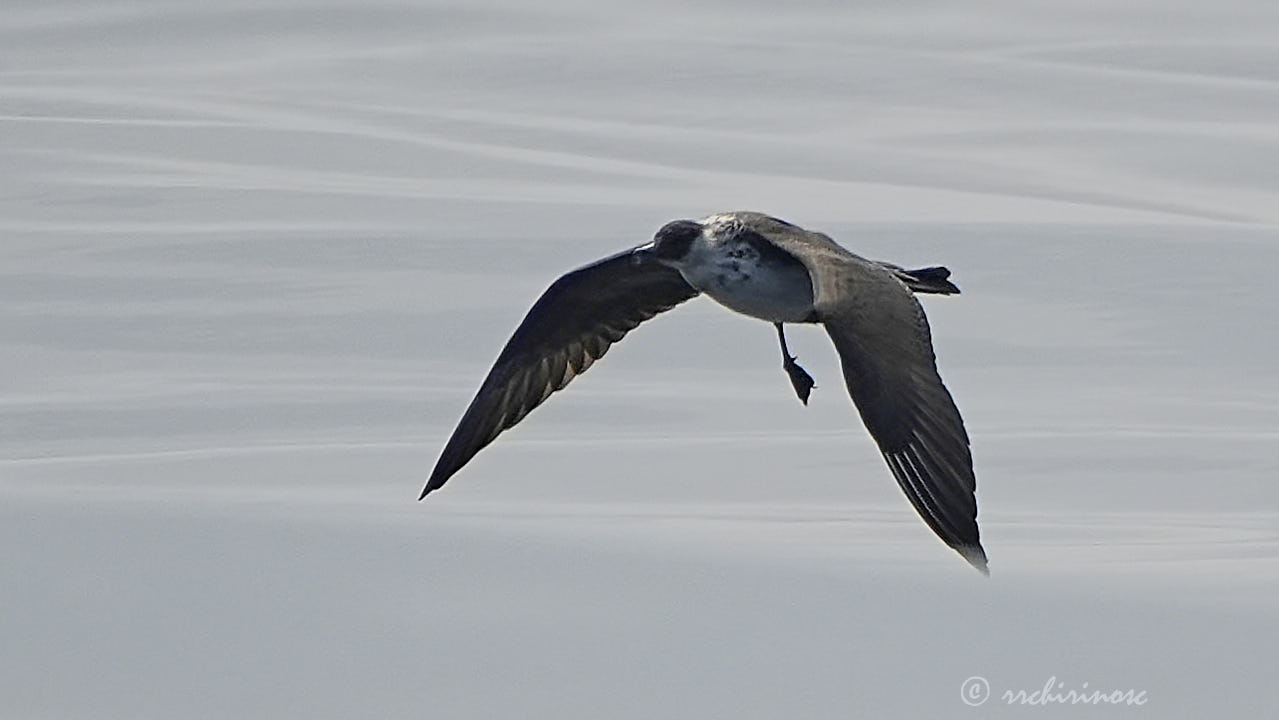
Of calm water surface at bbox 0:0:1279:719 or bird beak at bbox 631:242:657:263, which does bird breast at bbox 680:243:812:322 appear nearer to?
bird beak at bbox 631:242:657:263

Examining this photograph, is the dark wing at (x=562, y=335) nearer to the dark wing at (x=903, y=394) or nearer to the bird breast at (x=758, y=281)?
the bird breast at (x=758, y=281)

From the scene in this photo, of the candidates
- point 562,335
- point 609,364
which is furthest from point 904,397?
point 609,364

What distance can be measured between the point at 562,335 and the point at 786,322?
0.43m

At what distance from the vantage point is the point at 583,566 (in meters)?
4.46

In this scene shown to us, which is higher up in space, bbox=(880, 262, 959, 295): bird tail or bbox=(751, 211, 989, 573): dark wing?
bbox=(880, 262, 959, 295): bird tail

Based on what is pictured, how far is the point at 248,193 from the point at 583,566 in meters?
2.59

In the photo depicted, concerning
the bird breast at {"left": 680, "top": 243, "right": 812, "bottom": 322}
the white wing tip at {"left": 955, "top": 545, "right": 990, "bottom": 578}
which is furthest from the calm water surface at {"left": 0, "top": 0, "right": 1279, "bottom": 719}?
the bird breast at {"left": 680, "top": 243, "right": 812, "bottom": 322}

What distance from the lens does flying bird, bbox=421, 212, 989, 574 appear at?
13.3 feet

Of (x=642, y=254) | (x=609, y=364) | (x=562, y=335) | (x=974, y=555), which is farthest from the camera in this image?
(x=609, y=364)

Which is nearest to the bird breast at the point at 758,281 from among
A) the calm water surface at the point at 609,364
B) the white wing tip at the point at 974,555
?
the calm water surface at the point at 609,364

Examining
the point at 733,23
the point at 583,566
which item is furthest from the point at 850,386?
the point at 733,23

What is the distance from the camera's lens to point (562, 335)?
482 centimetres

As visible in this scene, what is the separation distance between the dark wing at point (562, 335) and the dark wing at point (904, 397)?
2.23 feet

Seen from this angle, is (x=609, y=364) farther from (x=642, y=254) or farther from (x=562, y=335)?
(x=642, y=254)
